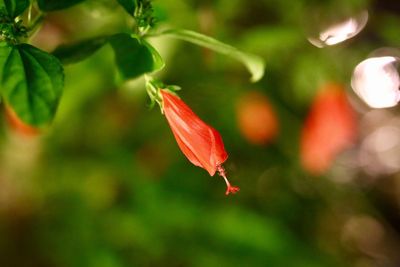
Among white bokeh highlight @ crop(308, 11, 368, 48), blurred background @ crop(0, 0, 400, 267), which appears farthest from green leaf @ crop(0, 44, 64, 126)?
white bokeh highlight @ crop(308, 11, 368, 48)

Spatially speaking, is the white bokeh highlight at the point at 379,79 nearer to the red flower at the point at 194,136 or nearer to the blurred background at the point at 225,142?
the blurred background at the point at 225,142

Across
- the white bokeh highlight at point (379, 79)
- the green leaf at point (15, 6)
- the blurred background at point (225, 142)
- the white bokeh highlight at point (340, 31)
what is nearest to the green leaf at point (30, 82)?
the green leaf at point (15, 6)

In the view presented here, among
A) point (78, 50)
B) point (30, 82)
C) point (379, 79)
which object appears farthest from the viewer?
point (379, 79)

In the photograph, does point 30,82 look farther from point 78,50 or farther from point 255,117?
point 255,117

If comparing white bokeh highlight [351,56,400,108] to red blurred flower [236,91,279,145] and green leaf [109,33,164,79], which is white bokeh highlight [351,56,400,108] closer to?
red blurred flower [236,91,279,145]

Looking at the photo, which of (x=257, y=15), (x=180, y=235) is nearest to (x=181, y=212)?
(x=180, y=235)

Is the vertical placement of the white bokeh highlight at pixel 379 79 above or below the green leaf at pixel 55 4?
above

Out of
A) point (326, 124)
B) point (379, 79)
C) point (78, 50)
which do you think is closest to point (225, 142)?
point (326, 124)
